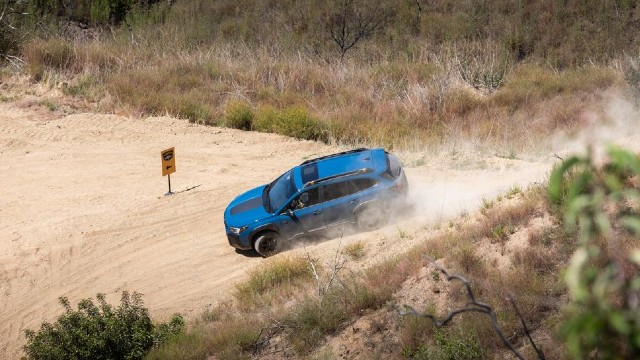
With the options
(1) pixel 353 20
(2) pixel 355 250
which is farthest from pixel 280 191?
(1) pixel 353 20

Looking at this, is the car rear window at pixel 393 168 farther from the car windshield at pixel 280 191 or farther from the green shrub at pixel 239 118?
the green shrub at pixel 239 118

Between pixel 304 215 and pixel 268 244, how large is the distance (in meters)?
0.84

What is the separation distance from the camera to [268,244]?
1445 centimetres

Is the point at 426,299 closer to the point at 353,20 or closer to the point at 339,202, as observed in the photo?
the point at 339,202

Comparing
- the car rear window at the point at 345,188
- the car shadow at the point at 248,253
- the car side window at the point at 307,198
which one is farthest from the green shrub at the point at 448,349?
the car shadow at the point at 248,253

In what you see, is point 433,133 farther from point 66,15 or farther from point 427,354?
point 66,15

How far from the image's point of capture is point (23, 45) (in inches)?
989

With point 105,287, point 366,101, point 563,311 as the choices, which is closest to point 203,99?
point 366,101

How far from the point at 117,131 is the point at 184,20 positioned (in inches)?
646

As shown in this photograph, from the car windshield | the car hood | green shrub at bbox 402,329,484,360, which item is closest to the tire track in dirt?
the car hood

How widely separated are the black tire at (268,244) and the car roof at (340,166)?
1017 mm

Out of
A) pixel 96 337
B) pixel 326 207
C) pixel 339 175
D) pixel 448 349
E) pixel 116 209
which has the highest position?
pixel 339 175

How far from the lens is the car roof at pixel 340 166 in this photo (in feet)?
47.5

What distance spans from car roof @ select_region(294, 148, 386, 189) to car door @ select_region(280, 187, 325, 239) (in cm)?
26
